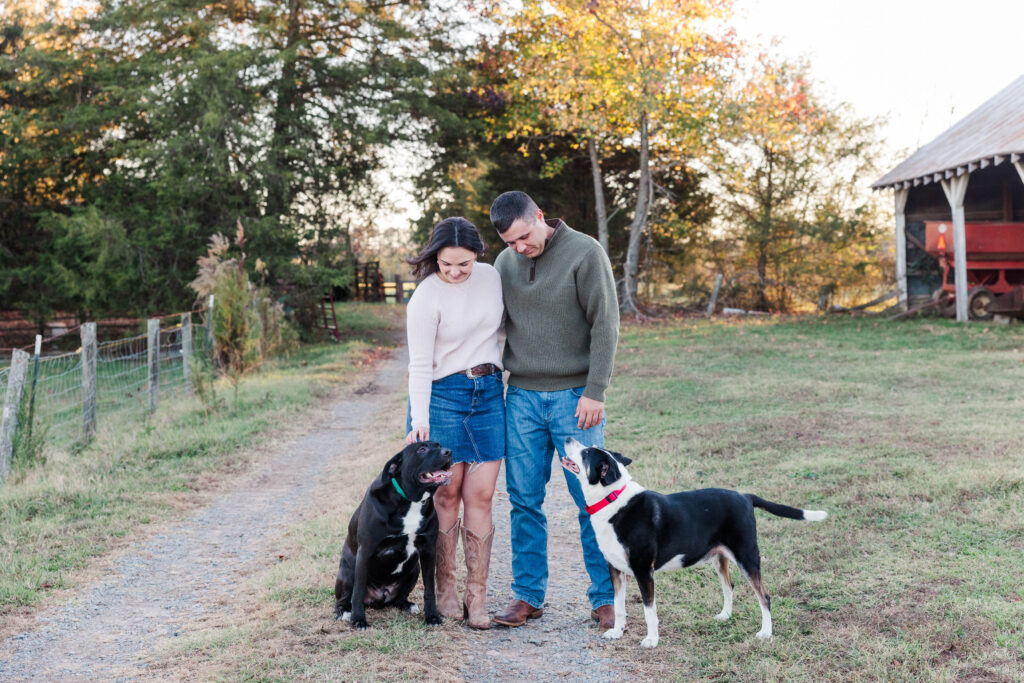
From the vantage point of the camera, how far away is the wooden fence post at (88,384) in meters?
9.10

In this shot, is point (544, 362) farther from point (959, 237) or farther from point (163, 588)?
point (959, 237)

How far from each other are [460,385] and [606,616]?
132 centimetres

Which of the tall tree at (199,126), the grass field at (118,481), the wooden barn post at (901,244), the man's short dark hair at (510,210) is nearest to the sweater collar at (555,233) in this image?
the man's short dark hair at (510,210)

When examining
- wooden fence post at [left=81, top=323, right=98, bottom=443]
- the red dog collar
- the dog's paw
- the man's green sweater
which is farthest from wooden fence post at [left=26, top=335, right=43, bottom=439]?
the dog's paw

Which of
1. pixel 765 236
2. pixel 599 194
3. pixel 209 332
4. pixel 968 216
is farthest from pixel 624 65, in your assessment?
pixel 209 332

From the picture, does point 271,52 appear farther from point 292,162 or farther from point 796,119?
point 796,119

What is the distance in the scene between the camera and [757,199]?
25.8m

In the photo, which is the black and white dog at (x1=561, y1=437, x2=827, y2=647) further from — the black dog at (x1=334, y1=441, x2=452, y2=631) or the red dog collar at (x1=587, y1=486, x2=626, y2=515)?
the black dog at (x1=334, y1=441, x2=452, y2=631)

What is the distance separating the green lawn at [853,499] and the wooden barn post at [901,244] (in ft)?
27.2

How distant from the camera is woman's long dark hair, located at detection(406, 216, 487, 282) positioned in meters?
3.94

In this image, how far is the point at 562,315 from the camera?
4.10m

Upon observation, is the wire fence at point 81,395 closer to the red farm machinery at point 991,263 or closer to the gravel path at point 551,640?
the gravel path at point 551,640

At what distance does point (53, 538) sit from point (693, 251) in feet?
76.3

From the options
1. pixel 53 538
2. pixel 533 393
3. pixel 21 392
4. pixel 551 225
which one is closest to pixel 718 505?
pixel 533 393
